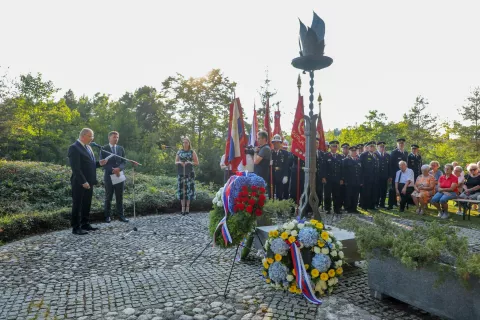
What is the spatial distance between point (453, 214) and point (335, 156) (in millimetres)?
3676

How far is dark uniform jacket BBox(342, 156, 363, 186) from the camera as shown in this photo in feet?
31.8

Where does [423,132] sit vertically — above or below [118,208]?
above

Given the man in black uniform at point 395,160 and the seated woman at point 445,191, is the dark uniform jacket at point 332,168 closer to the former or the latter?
the man in black uniform at point 395,160

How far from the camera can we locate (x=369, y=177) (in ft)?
32.9

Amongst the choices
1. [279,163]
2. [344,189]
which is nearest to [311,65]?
[279,163]

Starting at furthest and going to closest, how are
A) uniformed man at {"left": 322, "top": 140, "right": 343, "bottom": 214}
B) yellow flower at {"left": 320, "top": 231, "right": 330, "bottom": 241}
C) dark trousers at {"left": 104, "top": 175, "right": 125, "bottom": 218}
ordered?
1. uniformed man at {"left": 322, "top": 140, "right": 343, "bottom": 214}
2. dark trousers at {"left": 104, "top": 175, "right": 125, "bottom": 218}
3. yellow flower at {"left": 320, "top": 231, "right": 330, "bottom": 241}

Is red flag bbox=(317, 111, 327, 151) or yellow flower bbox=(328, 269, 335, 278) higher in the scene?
red flag bbox=(317, 111, 327, 151)

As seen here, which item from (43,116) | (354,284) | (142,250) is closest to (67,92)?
(43,116)

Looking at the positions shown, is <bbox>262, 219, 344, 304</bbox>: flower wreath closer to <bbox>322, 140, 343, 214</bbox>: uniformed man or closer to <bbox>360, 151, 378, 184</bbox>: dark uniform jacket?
<bbox>322, 140, 343, 214</bbox>: uniformed man

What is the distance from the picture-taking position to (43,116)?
23.5 metres

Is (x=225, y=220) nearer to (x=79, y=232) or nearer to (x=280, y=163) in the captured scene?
(x=79, y=232)

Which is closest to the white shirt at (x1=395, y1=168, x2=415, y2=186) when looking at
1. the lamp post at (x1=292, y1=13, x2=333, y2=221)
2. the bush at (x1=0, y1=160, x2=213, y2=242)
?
the bush at (x1=0, y1=160, x2=213, y2=242)

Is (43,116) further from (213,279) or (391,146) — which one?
(391,146)

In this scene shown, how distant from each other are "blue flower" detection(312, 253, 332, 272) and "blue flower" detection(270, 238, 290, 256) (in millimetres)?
286
